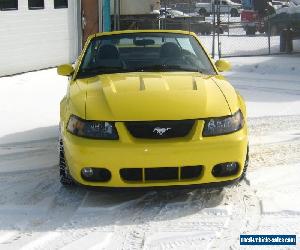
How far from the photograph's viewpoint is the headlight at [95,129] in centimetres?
420

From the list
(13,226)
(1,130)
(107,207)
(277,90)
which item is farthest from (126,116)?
(277,90)

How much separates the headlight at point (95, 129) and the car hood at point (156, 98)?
0.17 ft

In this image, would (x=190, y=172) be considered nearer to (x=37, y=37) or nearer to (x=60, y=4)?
(x=37, y=37)

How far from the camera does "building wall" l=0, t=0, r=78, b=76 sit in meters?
13.1

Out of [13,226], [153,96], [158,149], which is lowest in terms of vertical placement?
[13,226]

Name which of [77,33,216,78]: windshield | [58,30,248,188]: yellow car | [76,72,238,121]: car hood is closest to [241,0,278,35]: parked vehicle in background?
[77,33,216,78]: windshield

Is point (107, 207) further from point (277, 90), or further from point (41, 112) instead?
point (277, 90)

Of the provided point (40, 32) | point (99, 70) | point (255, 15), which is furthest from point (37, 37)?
point (255, 15)

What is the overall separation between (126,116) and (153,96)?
1.20 ft

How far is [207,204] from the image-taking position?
4.41 metres

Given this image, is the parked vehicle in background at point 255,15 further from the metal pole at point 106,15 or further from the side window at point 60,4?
the side window at point 60,4

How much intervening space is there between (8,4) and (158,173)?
33.5ft

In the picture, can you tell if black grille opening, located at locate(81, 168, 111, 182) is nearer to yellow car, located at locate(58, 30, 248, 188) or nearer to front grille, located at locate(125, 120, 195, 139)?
yellow car, located at locate(58, 30, 248, 188)

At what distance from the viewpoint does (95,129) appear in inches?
168
